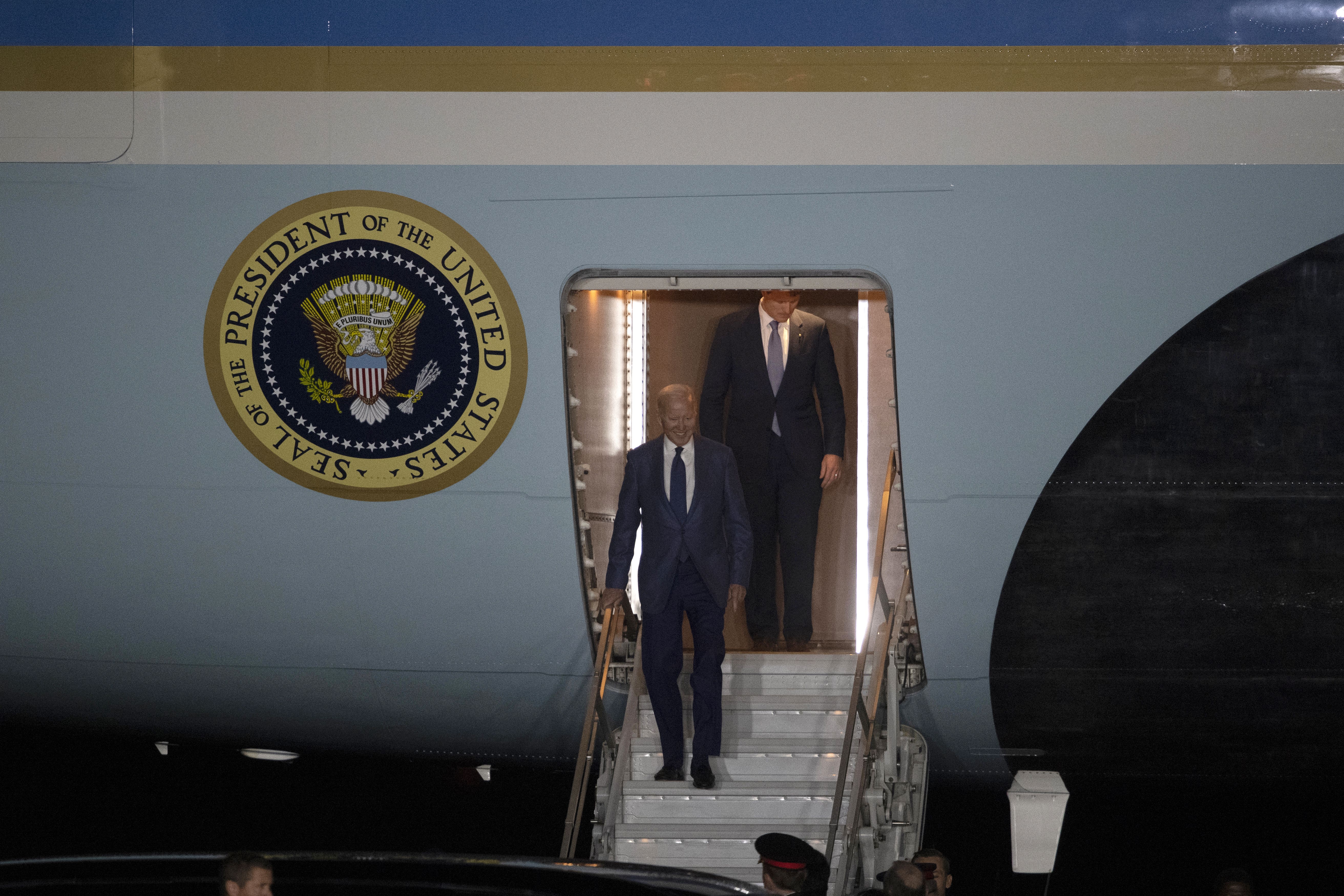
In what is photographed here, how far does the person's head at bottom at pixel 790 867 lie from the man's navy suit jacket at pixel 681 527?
1330mm

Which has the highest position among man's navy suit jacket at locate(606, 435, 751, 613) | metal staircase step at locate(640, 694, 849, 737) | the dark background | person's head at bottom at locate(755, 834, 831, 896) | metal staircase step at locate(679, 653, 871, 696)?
man's navy suit jacket at locate(606, 435, 751, 613)

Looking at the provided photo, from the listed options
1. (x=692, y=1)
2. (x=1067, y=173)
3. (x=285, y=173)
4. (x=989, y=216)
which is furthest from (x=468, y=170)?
(x=1067, y=173)

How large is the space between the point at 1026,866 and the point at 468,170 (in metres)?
3.43

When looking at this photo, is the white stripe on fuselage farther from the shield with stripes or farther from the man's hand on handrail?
the man's hand on handrail

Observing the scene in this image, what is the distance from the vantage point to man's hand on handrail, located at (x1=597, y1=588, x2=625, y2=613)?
4406mm

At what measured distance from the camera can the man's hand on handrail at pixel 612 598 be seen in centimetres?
441

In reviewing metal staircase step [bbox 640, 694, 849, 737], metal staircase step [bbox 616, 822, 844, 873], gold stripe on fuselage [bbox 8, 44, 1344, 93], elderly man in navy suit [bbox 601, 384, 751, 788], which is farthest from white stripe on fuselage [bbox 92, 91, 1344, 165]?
metal staircase step [bbox 616, 822, 844, 873]

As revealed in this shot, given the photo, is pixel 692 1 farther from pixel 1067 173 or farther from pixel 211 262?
pixel 211 262

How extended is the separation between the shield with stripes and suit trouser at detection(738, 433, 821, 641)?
1753mm

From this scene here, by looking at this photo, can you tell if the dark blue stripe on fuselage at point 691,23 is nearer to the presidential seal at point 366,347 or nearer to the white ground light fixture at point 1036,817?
the presidential seal at point 366,347

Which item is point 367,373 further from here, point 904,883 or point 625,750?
point 904,883

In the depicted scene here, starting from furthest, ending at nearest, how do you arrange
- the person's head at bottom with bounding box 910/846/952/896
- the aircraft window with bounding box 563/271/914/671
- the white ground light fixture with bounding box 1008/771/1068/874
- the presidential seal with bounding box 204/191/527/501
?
the aircraft window with bounding box 563/271/914/671 → the white ground light fixture with bounding box 1008/771/1068/874 → the presidential seal with bounding box 204/191/527/501 → the person's head at bottom with bounding box 910/846/952/896

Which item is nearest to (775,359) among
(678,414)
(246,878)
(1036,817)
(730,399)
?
(730,399)

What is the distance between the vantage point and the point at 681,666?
457 cm
